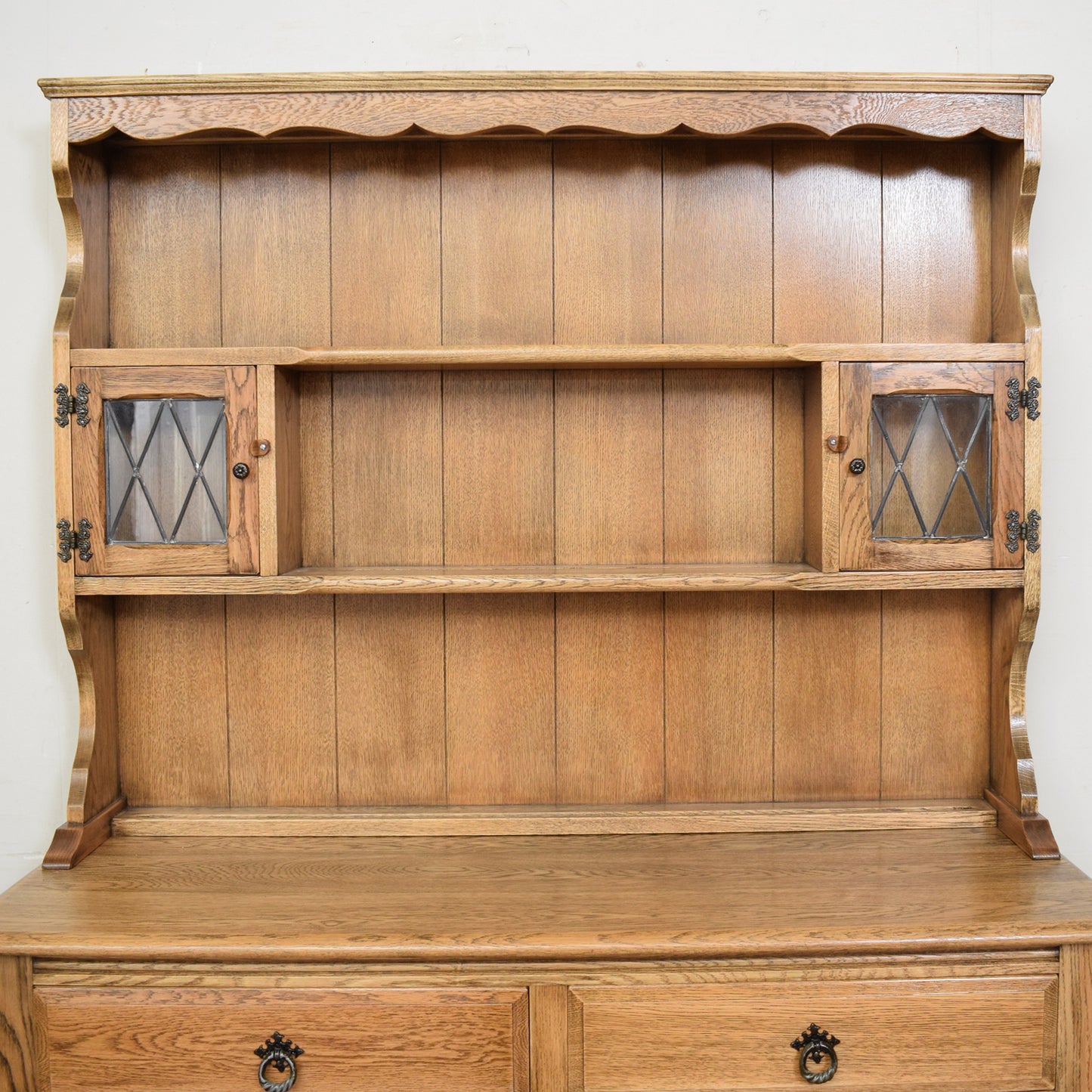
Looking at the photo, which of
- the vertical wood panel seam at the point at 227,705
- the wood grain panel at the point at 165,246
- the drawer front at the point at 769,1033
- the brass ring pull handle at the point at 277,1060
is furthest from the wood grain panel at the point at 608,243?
the brass ring pull handle at the point at 277,1060

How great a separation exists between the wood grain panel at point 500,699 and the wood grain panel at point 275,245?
1.89 feet

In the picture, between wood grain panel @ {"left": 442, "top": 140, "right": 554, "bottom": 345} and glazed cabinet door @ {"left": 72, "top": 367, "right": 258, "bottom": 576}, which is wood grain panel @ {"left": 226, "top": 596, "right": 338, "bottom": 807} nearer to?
glazed cabinet door @ {"left": 72, "top": 367, "right": 258, "bottom": 576}

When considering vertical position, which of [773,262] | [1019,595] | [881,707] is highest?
[773,262]

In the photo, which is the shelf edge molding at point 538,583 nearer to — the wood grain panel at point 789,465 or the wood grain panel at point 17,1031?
the wood grain panel at point 789,465

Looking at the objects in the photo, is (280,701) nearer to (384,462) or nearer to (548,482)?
(384,462)

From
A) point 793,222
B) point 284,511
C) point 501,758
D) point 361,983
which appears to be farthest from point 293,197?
point 361,983

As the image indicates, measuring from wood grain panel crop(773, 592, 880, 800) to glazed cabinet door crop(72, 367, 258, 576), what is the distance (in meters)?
0.95

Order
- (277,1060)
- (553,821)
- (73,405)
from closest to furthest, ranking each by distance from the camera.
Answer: (277,1060), (73,405), (553,821)

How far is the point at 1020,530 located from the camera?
157 cm

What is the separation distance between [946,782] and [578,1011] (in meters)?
0.83

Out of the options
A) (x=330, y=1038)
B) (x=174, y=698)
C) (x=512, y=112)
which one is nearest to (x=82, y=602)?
(x=174, y=698)

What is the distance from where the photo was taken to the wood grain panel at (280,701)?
1754 millimetres

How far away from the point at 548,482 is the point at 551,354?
0.27 meters

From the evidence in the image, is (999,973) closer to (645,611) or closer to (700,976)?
(700,976)
